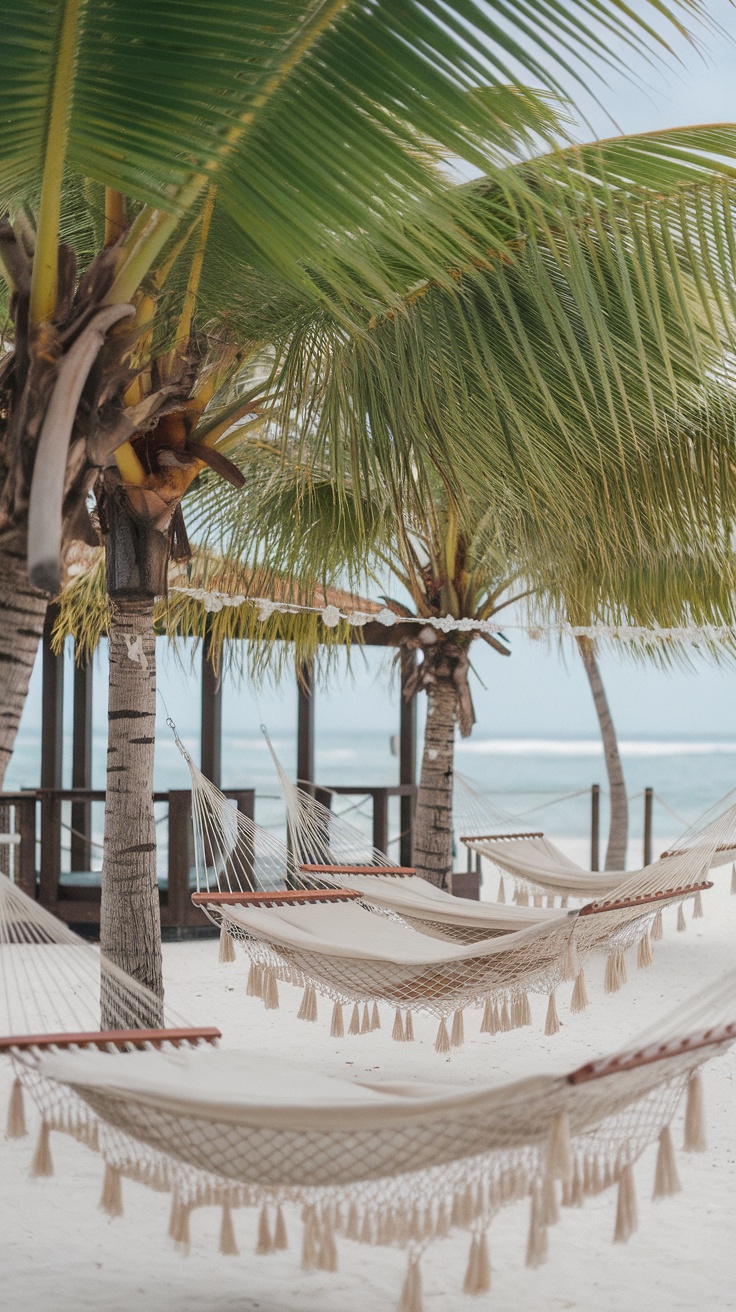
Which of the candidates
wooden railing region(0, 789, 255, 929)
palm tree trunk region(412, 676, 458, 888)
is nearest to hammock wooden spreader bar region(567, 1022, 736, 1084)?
palm tree trunk region(412, 676, 458, 888)

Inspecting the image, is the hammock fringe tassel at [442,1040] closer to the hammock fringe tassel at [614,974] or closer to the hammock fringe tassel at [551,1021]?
the hammock fringe tassel at [551,1021]

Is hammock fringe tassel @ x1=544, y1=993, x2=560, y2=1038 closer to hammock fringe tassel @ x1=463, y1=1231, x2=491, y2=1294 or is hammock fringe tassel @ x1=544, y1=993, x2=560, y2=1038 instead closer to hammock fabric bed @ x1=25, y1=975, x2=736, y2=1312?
hammock fabric bed @ x1=25, y1=975, x2=736, y2=1312

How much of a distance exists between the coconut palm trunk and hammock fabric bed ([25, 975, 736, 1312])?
4.29 ft

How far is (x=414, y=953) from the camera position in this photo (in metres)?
2.69

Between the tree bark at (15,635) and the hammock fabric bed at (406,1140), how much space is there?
0.62m

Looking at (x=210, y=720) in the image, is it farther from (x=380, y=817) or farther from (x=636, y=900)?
(x=636, y=900)

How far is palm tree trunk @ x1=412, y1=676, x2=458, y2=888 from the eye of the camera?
4.71 m

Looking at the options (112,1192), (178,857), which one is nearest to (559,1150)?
(112,1192)

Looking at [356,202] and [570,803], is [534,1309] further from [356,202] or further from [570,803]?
[570,803]

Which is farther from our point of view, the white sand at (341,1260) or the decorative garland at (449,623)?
the decorative garland at (449,623)

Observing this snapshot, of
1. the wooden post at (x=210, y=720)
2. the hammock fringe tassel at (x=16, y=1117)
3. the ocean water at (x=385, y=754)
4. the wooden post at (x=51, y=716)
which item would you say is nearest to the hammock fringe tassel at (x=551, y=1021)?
the hammock fringe tassel at (x=16, y=1117)

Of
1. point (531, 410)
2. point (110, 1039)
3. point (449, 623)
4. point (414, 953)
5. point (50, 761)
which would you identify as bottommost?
point (414, 953)

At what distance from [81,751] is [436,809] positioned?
7.54ft

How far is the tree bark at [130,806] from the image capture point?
2854 mm
